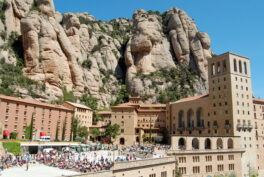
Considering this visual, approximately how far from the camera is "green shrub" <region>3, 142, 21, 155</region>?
38.1 metres

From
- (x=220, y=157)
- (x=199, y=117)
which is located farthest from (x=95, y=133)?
(x=220, y=157)

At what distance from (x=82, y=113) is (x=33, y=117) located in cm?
1648

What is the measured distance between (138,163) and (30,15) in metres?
59.8

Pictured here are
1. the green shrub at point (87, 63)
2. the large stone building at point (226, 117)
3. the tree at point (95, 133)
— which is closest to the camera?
the large stone building at point (226, 117)

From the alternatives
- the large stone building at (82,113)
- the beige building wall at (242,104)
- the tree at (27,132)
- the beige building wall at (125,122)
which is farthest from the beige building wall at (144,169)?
the large stone building at (82,113)

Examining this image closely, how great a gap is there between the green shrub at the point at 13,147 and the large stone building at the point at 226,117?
28.0 metres

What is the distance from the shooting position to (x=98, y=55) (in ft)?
330

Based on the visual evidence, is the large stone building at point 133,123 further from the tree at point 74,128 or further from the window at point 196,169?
the window at point 196,169

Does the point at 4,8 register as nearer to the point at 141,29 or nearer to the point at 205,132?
the point at 141,29

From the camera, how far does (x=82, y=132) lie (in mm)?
62875

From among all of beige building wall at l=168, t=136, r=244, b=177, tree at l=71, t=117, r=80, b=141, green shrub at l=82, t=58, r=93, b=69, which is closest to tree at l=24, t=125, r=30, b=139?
tree at l=71, t=117, r=80, b=141

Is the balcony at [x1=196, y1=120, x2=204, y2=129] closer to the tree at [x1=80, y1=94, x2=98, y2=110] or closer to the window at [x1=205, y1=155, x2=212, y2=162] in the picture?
the window at [x1=205, y1=155, x2=212, y2=162]

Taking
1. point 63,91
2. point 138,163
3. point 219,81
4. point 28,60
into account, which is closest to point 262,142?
point 219,81

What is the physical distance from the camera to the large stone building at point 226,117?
51.2 m
